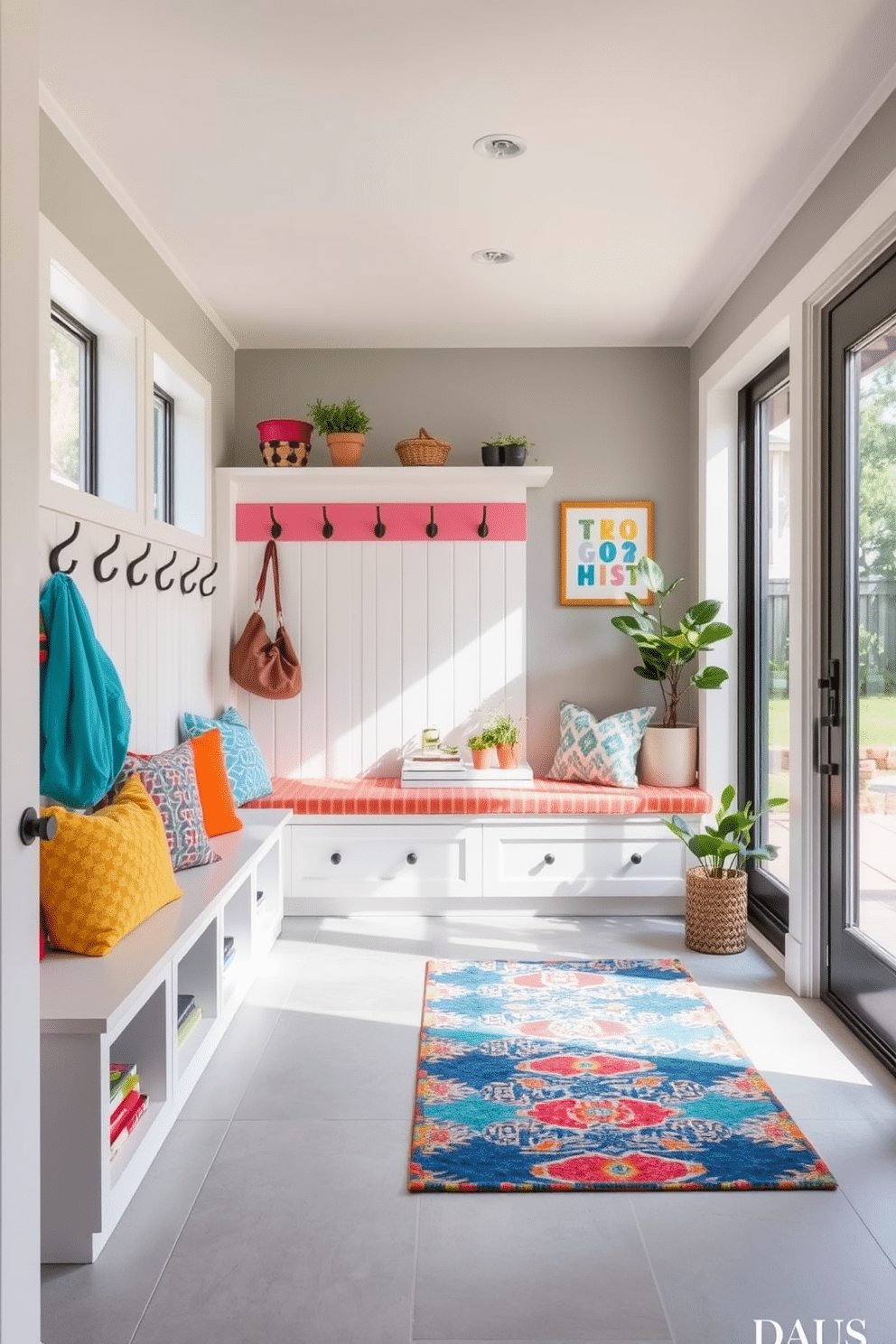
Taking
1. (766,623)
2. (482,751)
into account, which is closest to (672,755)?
(766,623)

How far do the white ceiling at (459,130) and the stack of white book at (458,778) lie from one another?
6.57ft

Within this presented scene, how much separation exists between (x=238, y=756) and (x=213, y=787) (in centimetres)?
66

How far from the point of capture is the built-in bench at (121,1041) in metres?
1.95

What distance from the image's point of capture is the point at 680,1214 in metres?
2.12

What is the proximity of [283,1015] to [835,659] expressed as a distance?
2.04 metres

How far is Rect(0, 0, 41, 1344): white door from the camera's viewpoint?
4.76 feet

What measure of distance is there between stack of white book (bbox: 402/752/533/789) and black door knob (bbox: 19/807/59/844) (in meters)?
3.06

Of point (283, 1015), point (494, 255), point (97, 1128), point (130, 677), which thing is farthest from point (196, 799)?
point (494, 255)

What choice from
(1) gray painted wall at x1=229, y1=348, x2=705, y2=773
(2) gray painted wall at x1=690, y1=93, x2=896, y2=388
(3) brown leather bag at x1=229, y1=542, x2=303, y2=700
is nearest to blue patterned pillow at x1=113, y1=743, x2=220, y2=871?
(3) brown leather bag at x1=229, y1=542, x2=303, y2=700

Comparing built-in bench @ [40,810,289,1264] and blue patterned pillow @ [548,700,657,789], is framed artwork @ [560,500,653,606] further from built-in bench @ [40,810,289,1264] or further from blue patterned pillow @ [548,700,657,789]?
built-in bench @ [40,810,289,1264]

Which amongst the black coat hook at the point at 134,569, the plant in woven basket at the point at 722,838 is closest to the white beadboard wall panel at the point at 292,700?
the black coat hook at the point at 134,569

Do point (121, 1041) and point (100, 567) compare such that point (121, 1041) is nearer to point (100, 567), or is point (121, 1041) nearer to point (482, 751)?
point (100, 567)

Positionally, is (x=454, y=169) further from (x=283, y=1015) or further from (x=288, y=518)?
(x=283, y=1015)

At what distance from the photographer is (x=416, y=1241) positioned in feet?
6.67
